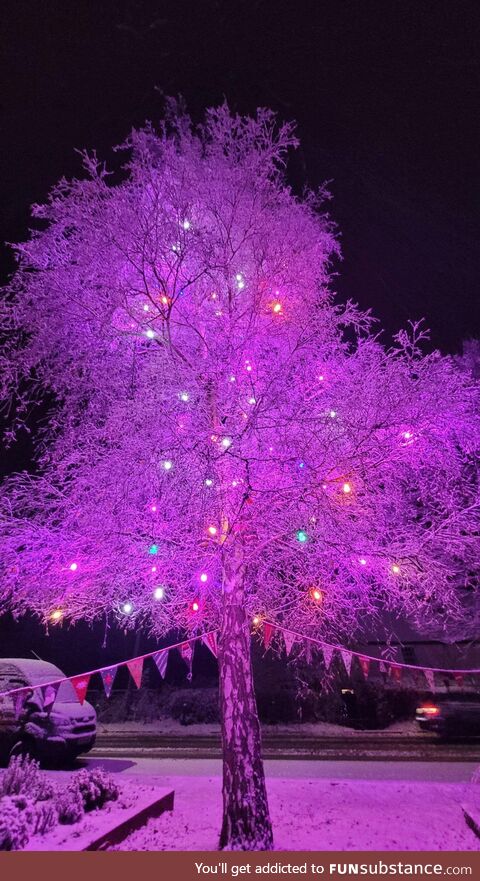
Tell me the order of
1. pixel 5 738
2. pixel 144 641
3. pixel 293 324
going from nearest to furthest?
pixel 293 324 < pixel 5 738 < pixel 144 641

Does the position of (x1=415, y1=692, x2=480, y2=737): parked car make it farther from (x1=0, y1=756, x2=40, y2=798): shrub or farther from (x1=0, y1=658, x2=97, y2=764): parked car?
(x1=0, y1=756, x2=40, y2=798): shrub

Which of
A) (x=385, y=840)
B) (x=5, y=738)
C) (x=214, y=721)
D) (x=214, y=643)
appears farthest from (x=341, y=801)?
(x=214, y=721)

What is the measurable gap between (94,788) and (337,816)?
3.14 m

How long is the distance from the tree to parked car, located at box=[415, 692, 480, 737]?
8.01 metres

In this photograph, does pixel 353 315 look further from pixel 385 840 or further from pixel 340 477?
pixel 385 840

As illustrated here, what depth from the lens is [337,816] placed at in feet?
21.3

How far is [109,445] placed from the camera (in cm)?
725

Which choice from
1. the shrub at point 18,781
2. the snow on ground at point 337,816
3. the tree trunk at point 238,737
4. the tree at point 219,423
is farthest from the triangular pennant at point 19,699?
the tree trunk at point 238,737

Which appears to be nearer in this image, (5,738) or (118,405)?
(118,405)

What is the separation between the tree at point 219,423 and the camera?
6363 mm

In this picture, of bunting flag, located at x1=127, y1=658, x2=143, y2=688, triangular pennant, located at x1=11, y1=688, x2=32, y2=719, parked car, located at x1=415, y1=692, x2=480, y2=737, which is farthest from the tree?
parked car, located at x1=415, y1=692, x2=480, y2=737

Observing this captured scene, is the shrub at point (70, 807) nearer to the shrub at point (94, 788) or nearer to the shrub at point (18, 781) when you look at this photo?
the shrub at point (94, 788)

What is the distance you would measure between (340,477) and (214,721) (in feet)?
49.5

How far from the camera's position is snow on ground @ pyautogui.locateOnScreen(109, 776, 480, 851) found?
18.6ft
